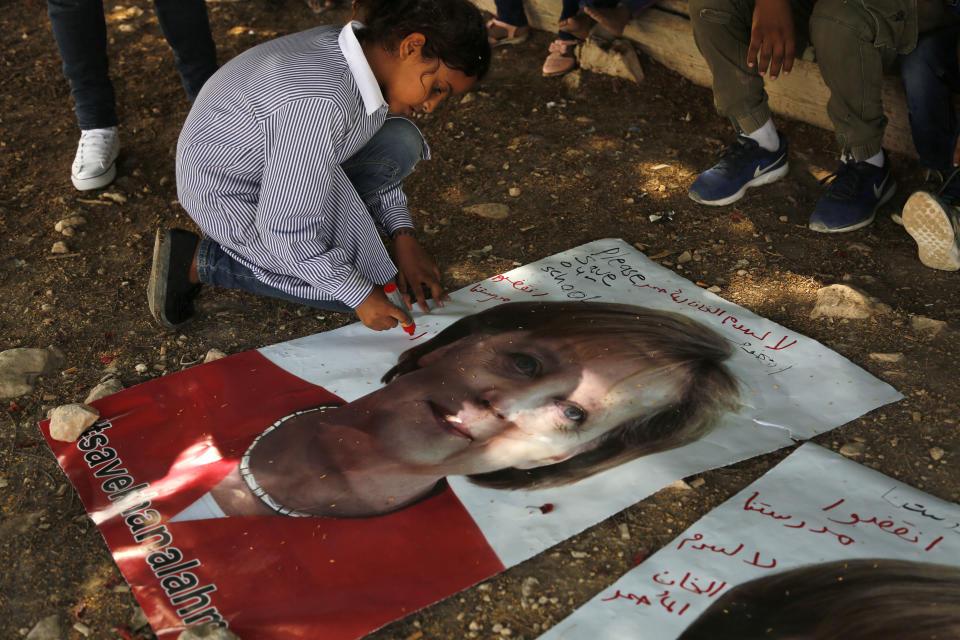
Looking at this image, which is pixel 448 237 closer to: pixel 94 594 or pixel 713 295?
pixel 713 295

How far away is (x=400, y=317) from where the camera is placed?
1555mm

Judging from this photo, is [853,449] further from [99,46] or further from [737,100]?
[99,46]

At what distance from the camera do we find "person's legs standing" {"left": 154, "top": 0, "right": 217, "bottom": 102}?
214 centimetres

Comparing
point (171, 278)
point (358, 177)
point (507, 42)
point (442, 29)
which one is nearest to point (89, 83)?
point (171, 278)

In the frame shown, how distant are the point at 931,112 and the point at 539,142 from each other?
1.00 metres

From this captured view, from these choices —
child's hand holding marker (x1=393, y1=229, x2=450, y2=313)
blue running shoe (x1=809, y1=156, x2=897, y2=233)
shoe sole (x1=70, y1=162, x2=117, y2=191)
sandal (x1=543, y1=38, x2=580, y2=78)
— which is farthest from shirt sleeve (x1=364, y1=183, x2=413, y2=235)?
sandal (x1=543, y1=38, x2=580, y2=78)

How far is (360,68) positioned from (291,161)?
20cm

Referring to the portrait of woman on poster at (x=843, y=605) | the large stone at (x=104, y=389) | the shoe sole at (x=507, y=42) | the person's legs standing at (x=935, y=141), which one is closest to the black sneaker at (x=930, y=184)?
the person's legs standing at (x=935, y=141)

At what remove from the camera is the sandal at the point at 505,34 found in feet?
9.32

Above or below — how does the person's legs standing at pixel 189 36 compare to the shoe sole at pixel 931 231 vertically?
above

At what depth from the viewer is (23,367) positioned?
157cm

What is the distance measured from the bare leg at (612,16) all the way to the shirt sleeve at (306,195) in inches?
54.0

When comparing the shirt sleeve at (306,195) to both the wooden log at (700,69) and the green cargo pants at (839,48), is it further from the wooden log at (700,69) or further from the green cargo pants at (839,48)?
the wooden log at (700,69)

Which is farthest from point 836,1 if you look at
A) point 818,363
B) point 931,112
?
point 818,363
